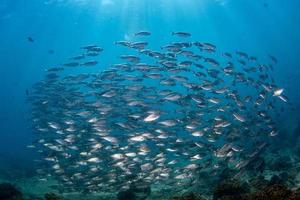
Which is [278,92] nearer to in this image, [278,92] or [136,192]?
[278,92]

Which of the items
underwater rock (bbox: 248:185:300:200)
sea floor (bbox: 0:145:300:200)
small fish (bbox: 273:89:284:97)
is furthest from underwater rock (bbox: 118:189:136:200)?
underwater rock (bbox: 248:185:300:200)

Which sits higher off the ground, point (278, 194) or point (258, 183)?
point (278, 194)

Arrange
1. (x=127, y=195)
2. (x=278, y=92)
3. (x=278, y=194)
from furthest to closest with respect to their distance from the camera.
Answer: (x=278, y=92)
(x=127, y=195)
(x=278, y=194)

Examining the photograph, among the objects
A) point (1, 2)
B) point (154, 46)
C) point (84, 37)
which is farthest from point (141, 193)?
point (154, 46)

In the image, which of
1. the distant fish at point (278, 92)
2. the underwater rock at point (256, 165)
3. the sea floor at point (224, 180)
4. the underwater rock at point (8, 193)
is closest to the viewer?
the underwater rock at point (8, 193)

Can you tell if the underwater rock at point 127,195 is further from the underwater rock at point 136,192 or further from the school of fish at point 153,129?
the school of fish at point 153,129

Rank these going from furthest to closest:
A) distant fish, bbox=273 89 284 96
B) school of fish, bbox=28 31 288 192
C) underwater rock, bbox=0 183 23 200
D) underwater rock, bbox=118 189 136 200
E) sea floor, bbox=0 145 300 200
Answer: school of fish, bbox=28 31 288 192, distant fish, bbox=273 89 284 96, underwater rock, bbox=118 189 136 200, sea floor, bbox=0 145 300 200, underwater rock, bbox=0 183 23 200

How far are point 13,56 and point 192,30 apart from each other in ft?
122

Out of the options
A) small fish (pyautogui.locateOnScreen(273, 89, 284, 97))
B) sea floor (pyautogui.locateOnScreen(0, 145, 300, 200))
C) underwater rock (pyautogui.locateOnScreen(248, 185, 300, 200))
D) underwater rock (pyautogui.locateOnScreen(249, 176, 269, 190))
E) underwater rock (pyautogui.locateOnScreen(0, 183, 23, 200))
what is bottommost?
sea floor (pyautogui.locateOnScreen(0, 145, 300, 200))

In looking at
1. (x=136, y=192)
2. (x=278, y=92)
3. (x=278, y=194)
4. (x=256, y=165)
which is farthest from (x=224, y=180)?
(x=278, y=194)

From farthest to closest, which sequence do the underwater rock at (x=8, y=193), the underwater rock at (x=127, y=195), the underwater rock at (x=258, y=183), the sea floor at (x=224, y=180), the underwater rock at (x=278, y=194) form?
1. the underwater rock at (x=127, y=195)
2. the sea floor at (x=224, y=180)
3. the underwater rock at (x=8, y=193)
4. the underwater rock at (x=258, y=183)
5. the underwater rock at (x=278, y=194)

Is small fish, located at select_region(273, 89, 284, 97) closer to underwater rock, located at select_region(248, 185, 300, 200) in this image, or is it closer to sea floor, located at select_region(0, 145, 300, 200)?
sea floor, located at select_region(0, 145, 300, 200)

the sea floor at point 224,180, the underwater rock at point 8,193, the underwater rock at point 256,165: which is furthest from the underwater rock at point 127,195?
the underwater rock at point 256,165

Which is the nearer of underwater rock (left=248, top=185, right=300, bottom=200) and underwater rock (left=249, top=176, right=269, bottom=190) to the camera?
underwater rock (left=248, top=185, right=300, bottom=200)
